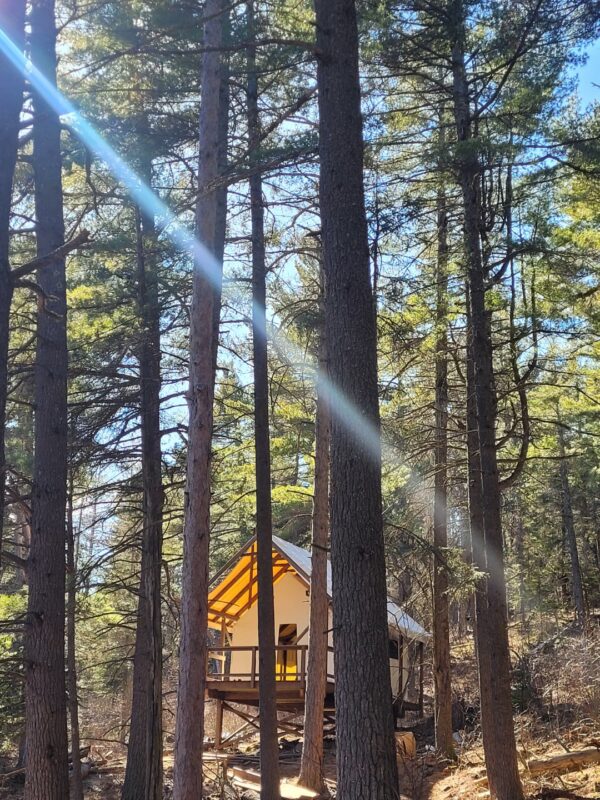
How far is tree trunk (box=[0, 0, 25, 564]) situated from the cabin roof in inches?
476

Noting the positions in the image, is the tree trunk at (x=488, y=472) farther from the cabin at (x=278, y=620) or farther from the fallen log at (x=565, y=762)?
the cabin at (x=278, y=620)

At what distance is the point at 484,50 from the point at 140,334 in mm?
5843

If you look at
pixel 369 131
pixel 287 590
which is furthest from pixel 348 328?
pixel 287 590

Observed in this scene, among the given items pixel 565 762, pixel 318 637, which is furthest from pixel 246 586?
pixel 565 762

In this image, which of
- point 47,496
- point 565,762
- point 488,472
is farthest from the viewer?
point 565,762

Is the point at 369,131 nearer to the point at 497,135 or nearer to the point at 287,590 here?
the point at 497,135

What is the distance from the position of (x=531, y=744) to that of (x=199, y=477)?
7.28 metres

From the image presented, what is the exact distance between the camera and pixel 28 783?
20.2 feet

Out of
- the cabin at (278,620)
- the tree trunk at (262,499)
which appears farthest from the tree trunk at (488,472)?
the cabin at (278,620)

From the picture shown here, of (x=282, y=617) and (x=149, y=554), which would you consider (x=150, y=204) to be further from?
(x=282, y=617)

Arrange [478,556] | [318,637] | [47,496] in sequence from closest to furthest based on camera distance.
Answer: [47,496] < [478,556] < [318,637]

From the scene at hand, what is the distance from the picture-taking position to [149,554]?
31.8ft

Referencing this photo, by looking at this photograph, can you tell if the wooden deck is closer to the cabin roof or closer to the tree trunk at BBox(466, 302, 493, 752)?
the cabin roof

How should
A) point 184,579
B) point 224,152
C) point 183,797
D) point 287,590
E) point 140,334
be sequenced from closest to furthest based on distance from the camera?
1. point 183,797
2. point 184,579
3. point 140,334
4. point 224,152
5. point 287,590
